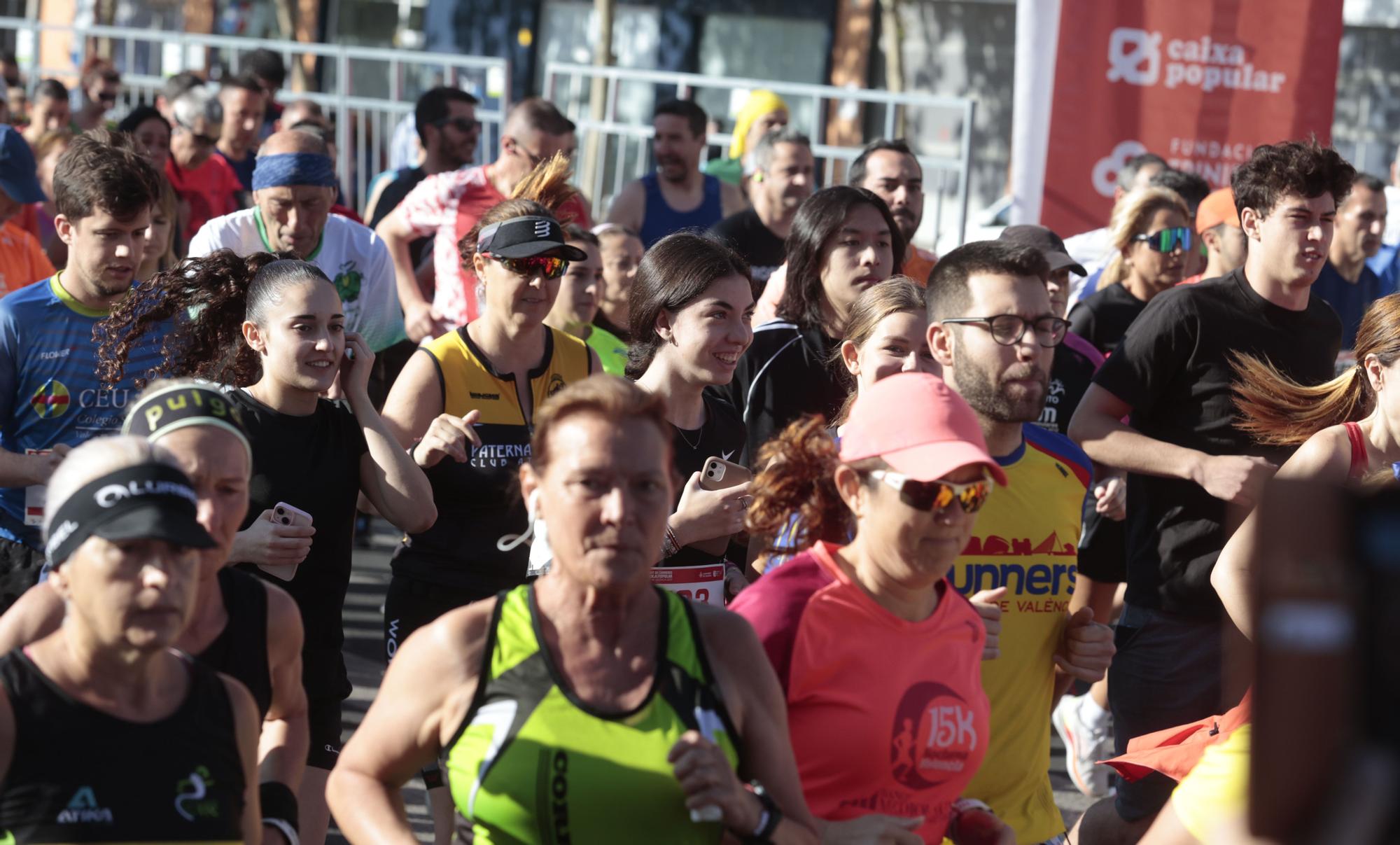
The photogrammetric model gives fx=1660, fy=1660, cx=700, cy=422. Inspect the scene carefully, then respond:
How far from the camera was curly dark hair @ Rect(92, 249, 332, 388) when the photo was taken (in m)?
4.60

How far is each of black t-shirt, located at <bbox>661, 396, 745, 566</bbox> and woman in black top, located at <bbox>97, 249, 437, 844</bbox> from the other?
0.70 m

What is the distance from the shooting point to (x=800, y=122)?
18.4 metres

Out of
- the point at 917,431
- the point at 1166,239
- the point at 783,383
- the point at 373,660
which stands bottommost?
the point at 373,660

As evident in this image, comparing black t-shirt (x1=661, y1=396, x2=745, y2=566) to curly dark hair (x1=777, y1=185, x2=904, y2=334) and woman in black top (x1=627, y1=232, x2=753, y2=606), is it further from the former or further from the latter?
curly dark hair (x1=777, y1=185, x2=904, y2=334)

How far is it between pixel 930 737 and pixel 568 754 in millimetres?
747

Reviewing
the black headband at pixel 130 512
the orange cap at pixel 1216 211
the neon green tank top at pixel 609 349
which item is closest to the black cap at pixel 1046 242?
the orange cap at pixel 1216 211

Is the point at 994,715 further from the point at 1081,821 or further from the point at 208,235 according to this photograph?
the point at 208,235

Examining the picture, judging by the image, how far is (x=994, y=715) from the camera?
3.74 meters

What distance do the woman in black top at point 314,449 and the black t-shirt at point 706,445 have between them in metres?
0.70

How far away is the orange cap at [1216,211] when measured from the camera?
7488mm

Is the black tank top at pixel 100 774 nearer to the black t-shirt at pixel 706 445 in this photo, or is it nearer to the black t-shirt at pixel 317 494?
the black t-shirt at pixel 317 494

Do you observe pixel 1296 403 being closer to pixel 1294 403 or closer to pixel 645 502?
pixel 1294 403

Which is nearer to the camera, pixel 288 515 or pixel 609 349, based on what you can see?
pixel 288 515

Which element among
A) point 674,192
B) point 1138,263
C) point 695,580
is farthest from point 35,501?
point 674,192
